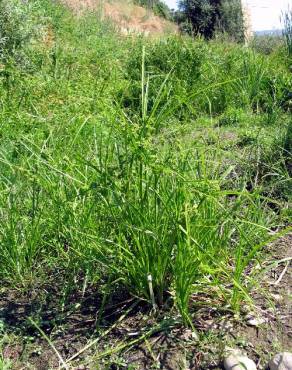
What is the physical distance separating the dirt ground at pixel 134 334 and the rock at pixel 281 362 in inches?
2.9

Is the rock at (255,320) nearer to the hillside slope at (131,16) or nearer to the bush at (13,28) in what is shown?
the bush at (13,28)

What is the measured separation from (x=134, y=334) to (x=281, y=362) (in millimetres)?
555

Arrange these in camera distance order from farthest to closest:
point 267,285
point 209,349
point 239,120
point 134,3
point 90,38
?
point 134,3, point 90,38, point 239,120, point 267,285, point 209,349

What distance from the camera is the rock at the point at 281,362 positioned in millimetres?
1744

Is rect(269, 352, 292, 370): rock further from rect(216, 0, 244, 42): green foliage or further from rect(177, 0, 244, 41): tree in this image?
rect(216, 0, 244, 42): green foliage

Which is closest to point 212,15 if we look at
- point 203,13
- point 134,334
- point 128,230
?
point 203,13

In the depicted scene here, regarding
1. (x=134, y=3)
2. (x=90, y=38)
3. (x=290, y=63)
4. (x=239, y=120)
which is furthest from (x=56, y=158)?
(x=134, y=3)

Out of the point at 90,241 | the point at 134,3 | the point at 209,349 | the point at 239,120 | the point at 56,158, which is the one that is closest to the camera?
the point at 209,349

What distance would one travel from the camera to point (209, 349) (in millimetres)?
1914

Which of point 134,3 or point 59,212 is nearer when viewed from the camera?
point 59,212

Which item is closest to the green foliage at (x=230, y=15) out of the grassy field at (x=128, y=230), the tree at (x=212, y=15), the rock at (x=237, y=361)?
the tree at (x=212, y=15)

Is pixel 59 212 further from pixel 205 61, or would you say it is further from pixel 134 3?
pixel 134 3

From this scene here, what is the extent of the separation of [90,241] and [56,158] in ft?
1.71

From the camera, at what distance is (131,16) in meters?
21.2
